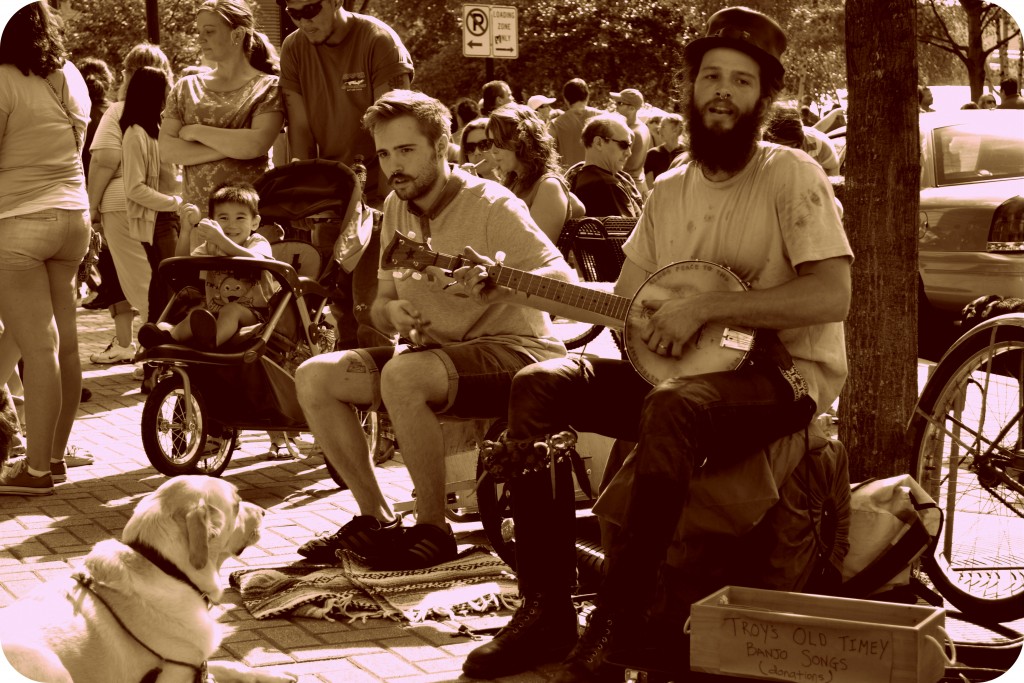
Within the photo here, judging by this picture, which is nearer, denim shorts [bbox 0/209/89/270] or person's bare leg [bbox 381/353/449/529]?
person's bare leg [bbox 381/353/449/529]

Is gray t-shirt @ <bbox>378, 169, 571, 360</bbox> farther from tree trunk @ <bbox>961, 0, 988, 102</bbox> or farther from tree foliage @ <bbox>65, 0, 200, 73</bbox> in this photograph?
tree trunk @ <bbox>961, 0, 988, 102</bbox>

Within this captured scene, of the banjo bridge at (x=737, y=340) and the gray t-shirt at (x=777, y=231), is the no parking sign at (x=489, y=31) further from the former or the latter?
the banjo bridge at (x=737, y=340)

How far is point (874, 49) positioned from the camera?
17.0ft

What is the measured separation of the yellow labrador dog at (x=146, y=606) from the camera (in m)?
3.77

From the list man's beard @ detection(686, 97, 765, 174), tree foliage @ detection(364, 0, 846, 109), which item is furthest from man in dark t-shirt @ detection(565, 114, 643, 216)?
tree foliage @ detection(364, 0, 846, 109)

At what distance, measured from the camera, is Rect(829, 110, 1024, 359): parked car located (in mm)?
9422

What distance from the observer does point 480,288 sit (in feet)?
15.9

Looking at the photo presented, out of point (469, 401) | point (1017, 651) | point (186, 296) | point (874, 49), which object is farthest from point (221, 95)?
point (1017, 651)

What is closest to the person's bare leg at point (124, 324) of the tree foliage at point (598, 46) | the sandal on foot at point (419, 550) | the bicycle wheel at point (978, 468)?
the sandal on foot at point (419, 550)

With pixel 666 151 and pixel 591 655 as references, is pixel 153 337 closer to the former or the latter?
pixel 591 655

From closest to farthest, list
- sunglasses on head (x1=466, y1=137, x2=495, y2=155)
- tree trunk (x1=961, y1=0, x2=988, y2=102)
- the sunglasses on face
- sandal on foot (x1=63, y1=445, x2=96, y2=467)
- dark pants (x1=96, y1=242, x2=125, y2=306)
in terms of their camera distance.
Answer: sandal on foot (x1=63, y1=445, x2=96, y2=467), sunglasses on head (x1=466, y1=137, x2=495, y2=155), the sunglasses on face, dark pants (x1=96, y1=242, x2=125, y2=306), tree trunk (x1=961, y1=0, x2=988, y2=102)

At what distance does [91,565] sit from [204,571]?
31cm

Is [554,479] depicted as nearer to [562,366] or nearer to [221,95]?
[562,366]

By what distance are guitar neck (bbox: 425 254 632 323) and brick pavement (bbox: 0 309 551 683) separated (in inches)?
45.2
